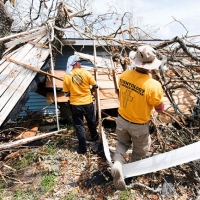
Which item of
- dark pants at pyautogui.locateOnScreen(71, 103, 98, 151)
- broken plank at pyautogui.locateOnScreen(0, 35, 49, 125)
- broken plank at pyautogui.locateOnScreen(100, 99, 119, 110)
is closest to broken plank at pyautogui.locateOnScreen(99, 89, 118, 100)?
broken plank at pyautogui.locateOnScreen(100, 99, 119, 110)

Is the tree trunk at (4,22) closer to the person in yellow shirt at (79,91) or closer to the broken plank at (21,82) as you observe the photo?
the broken plank at (21,82)

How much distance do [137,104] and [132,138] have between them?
615 mm

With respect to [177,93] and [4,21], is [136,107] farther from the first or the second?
[4,21]

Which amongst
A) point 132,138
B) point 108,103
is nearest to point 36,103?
point 108,103

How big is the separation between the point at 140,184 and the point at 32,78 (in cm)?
319

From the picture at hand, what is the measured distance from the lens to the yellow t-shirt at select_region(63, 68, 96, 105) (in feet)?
14.9

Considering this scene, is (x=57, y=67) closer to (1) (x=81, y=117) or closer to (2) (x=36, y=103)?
(2) (x=36, y=103)

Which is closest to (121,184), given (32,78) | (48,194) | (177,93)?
(48,194)

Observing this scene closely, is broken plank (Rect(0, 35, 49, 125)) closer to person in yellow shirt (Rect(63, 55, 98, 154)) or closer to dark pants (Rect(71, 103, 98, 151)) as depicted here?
person in yellow shirt (Rect(63, 55, 98, 154))

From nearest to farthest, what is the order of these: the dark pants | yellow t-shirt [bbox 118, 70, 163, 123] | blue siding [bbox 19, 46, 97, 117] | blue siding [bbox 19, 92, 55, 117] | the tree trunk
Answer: yellow t-shirt [bbox 118, 70, 163, 123]
the dark pants
the tree trunk
blue siding [bbox 19, 46, 97, 117]
blue siding [bbox 19, 92, 55, 117]

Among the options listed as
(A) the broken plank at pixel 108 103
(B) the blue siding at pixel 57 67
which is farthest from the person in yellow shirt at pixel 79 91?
(B) the blue siding at pixel 57 67

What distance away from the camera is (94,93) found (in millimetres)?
5402

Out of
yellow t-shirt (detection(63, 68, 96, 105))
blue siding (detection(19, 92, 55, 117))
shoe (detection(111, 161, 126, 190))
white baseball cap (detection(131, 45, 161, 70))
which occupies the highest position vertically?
white baseball cap (detection(131, 45, 161, 70))

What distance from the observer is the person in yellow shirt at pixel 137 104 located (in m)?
2.96
